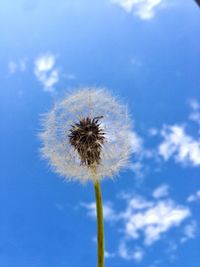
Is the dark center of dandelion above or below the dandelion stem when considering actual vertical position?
above

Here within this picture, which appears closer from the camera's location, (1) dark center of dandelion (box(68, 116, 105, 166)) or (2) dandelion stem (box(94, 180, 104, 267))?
(2) dandelion stem (box(94, 180, 104, 267))

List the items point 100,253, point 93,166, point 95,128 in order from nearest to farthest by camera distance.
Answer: point 100,253
point 93,166
point 95,128

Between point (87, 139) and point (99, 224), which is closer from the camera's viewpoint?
point (99, 224)

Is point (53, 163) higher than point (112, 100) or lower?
lower

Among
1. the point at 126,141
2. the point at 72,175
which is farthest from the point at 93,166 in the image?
the point at 126,141

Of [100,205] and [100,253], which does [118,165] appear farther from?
[100,253]

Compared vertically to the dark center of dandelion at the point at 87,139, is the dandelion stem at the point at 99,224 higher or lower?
lower

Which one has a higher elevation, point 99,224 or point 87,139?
point 87,139

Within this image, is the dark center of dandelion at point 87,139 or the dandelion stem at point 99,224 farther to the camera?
the dark center of dandelion at point 87,139
